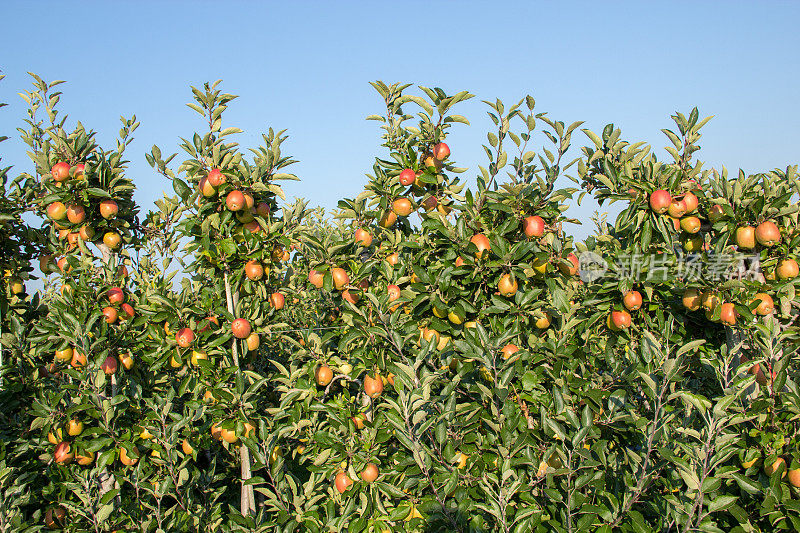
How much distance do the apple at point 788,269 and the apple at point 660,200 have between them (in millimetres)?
794

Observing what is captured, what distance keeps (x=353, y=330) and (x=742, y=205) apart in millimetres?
2524

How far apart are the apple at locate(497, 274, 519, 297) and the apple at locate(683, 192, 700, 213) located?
1276mm

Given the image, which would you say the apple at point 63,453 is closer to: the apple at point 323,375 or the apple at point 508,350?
the apple at point 323,375

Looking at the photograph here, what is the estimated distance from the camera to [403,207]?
3387 mm

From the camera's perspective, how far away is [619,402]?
273cm


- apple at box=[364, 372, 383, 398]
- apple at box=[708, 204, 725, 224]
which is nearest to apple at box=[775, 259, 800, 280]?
apple at box=[708, 204, 725, 224]

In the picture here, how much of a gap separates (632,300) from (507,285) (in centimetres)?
92

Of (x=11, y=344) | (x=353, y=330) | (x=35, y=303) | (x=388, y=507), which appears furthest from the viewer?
(x=35, y=303)

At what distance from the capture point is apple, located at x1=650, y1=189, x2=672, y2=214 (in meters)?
3.01

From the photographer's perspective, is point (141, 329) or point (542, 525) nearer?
point (542, 525)

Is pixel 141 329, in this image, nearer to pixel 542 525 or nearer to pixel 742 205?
pixel 542 525

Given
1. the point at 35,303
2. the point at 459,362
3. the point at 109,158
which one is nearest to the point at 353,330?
the point at 459,362

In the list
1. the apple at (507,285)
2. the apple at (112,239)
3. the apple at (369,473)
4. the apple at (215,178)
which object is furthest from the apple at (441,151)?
the apple at (112,239)

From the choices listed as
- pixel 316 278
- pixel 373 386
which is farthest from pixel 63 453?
pixel 373 386
